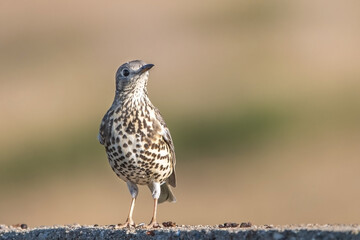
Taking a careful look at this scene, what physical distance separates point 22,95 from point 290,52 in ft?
33.0

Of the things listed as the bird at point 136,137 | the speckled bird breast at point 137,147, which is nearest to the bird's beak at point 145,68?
the bird at point 136,137

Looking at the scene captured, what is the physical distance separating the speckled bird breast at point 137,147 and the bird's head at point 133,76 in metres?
0.28

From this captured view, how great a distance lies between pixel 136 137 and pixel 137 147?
0.11 meters

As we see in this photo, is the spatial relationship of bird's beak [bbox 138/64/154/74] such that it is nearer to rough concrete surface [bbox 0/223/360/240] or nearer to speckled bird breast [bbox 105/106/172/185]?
speckled bird breast [bbox 105/106/172/185]

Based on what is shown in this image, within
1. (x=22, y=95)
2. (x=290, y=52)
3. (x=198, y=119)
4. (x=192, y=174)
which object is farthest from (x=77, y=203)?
(x=290, y=52)

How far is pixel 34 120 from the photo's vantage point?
3053 cm

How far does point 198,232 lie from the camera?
33.2 feet

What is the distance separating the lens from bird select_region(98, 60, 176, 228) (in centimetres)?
1177

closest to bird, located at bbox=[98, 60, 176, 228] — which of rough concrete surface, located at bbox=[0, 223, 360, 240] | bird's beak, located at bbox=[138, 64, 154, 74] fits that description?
bird's beak, located at bbox=[138, 64, 154, 74]

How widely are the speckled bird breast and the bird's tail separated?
99 centimetres

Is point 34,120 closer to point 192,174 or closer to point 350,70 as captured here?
point 192,174

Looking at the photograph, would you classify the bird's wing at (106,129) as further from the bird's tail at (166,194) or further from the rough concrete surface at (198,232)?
the bird's tail at (166,194)

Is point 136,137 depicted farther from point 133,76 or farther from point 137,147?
point 133,76

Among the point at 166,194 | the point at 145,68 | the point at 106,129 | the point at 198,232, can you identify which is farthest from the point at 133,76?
the point at 198,232
